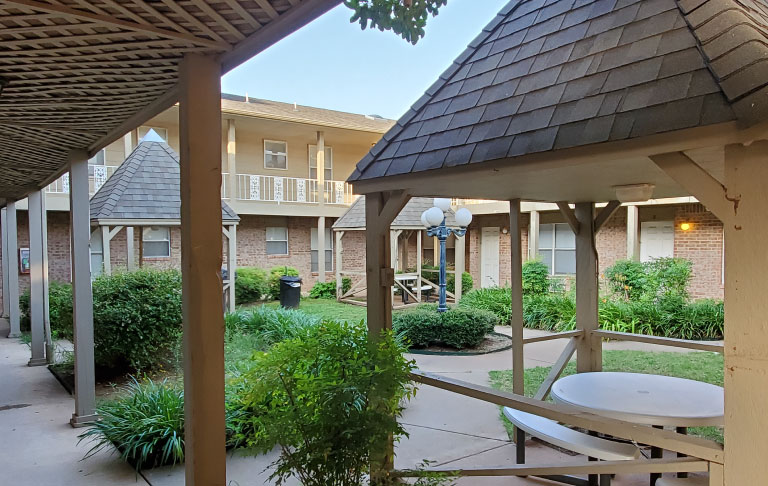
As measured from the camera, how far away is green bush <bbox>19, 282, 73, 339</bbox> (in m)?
8.35

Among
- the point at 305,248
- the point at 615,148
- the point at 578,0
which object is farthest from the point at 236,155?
the point at 615,148

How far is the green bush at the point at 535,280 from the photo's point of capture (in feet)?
45.2

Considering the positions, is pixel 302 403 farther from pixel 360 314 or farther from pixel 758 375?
pixel 360 314

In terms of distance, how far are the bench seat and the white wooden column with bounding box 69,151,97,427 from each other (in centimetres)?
429

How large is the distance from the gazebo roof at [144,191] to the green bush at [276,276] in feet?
14.9

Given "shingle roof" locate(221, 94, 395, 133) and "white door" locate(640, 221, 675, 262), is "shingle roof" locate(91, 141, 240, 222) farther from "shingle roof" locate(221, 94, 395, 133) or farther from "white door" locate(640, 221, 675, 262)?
"white door" locate(640, 221, 675, 262)

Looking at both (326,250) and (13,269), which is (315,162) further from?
(13,269)

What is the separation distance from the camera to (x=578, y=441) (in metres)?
3.70

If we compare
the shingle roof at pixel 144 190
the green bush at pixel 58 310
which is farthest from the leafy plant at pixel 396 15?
the shingle roof at pixel 144 190

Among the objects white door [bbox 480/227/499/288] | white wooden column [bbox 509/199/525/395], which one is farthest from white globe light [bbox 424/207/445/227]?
white door [bbox 480/227/499/288]

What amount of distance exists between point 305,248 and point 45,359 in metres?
11.0

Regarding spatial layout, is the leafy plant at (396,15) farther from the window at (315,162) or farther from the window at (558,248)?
the window at (315,162)

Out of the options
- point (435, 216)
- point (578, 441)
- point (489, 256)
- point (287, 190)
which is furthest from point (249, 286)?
point (578, 441)

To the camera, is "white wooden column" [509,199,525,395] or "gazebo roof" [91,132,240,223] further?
"gazebo roof" [91,132,240,223]
